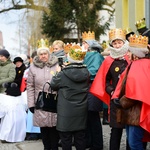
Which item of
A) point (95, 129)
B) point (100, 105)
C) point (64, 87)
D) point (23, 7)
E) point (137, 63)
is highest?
point (23, 7)

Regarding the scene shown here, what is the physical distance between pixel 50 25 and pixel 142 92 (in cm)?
1727

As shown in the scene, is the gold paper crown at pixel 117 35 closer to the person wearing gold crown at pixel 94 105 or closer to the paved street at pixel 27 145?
the person wearing gold crown at pixel 94 105

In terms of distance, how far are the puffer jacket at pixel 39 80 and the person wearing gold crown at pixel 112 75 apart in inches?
30.8

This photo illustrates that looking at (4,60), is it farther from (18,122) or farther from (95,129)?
(95,129)

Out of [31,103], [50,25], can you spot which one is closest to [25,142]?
[31,103]

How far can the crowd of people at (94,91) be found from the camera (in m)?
3.97

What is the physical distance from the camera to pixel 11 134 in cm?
654

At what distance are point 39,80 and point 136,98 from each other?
1.89 metres

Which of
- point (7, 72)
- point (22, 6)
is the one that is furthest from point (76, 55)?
point (22, 6)

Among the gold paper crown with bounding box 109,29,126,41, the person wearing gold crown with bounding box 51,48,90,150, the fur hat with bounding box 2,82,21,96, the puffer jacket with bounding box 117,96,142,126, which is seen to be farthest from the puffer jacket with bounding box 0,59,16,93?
the puffer jacket with bounding box 117,96,142,126

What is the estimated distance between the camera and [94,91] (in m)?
4.88

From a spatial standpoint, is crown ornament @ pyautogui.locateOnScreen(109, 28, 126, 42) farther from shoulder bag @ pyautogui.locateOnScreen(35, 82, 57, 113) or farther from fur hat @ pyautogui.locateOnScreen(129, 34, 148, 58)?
shoulder bag @ pyautogui.locateOnScreen(35, 82, 57, 113)

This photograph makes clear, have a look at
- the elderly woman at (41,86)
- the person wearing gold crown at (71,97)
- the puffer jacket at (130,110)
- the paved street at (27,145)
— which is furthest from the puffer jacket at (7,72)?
the puffer jacket at (130,110)

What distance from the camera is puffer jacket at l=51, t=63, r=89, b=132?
4.68 m
